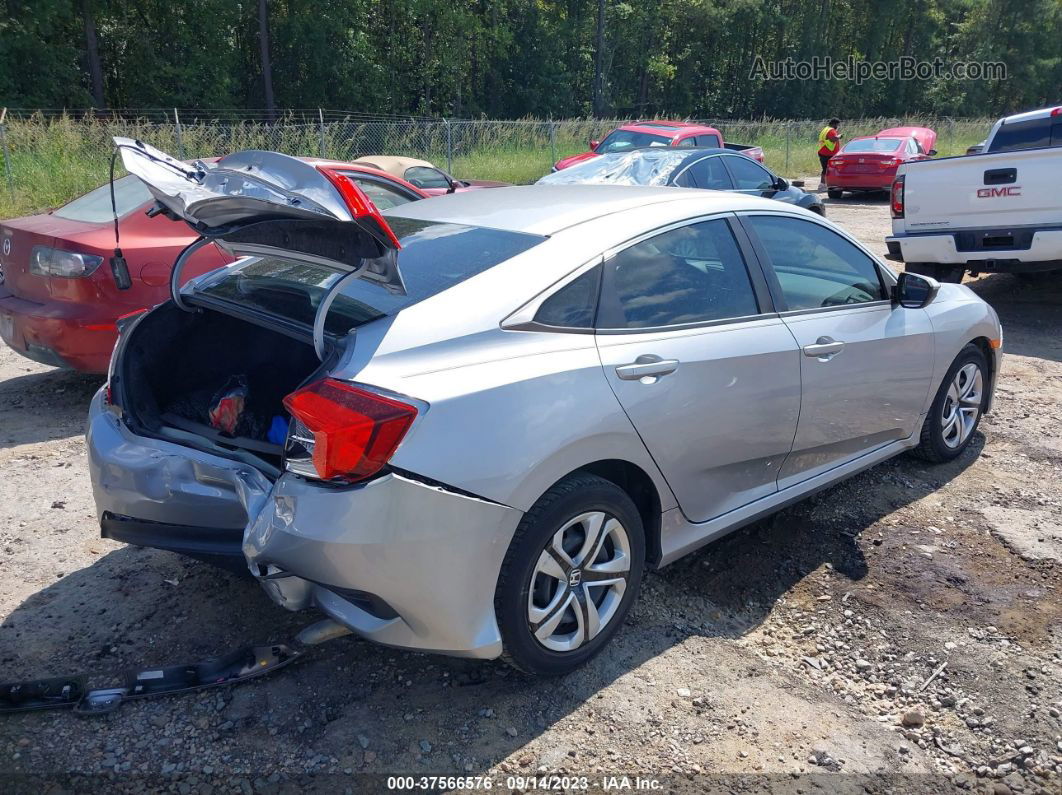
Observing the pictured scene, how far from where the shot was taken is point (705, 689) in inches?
120

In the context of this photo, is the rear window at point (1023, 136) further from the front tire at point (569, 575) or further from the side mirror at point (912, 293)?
the front tire at point (569, 575)

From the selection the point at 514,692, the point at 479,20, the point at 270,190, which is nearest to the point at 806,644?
the point at 514,692

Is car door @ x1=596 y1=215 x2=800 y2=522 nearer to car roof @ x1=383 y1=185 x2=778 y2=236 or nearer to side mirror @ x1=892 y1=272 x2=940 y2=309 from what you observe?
car roof @ x1=383 y1=185 x2=778 y2=236

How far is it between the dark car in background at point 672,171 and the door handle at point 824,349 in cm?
564

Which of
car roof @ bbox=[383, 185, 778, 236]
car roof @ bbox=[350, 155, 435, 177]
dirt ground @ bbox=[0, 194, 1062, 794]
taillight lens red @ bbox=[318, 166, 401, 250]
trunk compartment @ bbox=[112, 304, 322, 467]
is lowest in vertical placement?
dirt ground @ bbox=[0, 194, 1062, 794]

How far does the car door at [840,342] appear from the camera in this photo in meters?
3.75

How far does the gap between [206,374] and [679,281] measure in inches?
80.0

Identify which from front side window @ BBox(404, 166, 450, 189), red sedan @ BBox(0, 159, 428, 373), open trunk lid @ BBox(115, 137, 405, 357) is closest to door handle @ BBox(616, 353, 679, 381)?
open trunk lid @ BBox(115, 137, 405, 357)

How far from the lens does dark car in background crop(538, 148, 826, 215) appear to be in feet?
32.1

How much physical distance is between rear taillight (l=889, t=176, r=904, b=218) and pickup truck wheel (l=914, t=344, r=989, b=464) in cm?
380

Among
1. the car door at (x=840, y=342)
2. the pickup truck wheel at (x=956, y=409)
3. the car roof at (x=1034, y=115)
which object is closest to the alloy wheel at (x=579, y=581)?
the car door at (x=840, y=342)

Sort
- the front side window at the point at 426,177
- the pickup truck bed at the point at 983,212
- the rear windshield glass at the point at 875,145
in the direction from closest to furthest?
the pickup truck bed at the point at 983,212 → the front side window at the point at 426,177 → the rear windshield glass at the point at 875,145

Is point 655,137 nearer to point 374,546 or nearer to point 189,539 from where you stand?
point 189,539

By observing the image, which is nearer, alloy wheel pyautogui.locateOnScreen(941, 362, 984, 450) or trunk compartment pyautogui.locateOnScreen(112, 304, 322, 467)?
trunk compartment pyautogui.locateOnScreen(112, 304, 322, 467)
